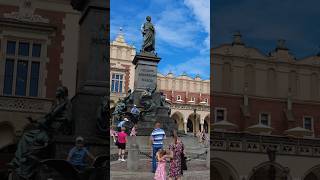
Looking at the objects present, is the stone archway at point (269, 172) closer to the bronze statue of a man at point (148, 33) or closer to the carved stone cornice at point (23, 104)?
the bronze statue of a man at point (148, 33)

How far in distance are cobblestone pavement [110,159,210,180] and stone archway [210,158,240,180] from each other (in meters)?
1.79

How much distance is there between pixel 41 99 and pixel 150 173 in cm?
246

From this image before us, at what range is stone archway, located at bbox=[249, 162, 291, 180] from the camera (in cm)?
1031

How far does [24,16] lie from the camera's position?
Answer: 9.24m

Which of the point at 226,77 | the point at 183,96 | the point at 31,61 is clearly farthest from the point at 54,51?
the point at 226,77

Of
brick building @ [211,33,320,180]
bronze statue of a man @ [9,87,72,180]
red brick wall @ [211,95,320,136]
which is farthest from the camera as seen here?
red brick wall @ [211,95,320,136]

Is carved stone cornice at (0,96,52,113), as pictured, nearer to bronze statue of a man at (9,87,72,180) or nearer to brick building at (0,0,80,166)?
brick building at (0,0,80,166)

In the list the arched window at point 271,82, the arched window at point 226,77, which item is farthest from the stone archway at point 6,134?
the arched window at point 271,82

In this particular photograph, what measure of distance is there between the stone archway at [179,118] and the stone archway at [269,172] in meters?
1.70

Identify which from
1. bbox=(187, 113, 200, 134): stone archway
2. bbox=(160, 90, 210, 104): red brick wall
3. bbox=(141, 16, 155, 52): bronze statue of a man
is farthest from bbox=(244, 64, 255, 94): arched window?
bbox=(141, 16, 155, 52): bronze statue of a man

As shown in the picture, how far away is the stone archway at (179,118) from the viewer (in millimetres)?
8877

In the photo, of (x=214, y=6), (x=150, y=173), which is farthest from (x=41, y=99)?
(x=214, y=6)

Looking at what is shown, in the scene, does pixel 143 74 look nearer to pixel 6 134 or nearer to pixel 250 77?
pixel 250 77

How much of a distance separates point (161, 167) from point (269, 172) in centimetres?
384
